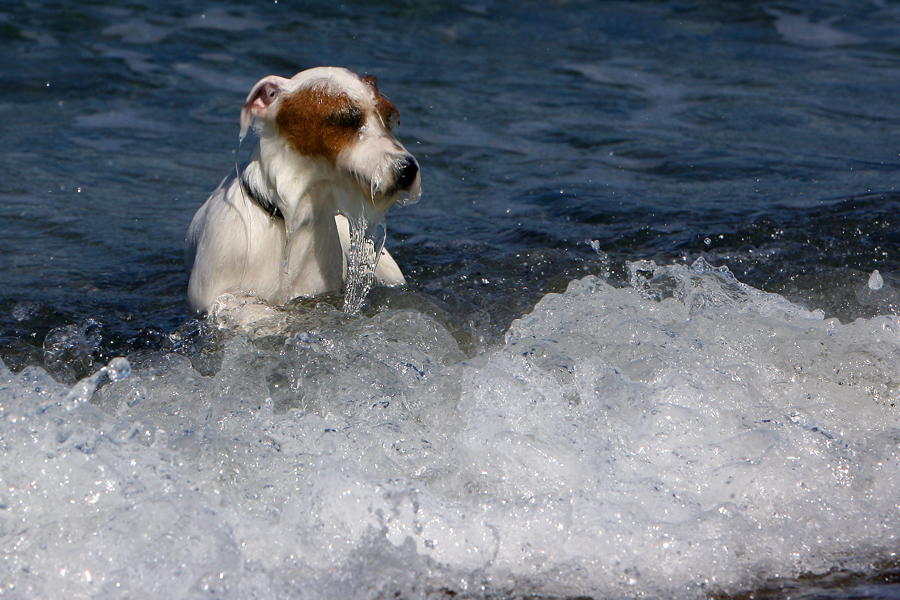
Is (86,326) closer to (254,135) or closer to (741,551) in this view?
(254,135)

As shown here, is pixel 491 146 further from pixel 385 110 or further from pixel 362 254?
pixel 385 110

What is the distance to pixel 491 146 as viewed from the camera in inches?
309

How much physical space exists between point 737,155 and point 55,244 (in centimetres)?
502

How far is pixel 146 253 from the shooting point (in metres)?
5.68

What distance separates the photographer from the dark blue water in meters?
4.86

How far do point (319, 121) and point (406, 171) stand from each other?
48 cm

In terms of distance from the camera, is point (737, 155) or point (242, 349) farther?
point (737, 155)

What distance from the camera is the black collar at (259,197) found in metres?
4.11

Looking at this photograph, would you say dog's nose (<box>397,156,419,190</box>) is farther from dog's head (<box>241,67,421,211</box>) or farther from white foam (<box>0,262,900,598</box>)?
white foam (<box>0,262,900,598</box>)

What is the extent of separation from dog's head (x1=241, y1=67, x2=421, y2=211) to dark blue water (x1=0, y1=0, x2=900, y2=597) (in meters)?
0.31

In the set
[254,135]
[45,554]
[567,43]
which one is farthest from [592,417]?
[567,43]

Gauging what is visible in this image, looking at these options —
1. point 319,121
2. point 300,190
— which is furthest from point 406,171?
point 300,190

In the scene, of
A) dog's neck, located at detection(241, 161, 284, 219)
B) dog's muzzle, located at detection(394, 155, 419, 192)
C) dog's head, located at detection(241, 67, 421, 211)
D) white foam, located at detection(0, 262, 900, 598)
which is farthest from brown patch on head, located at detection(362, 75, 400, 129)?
white foam, located at detection(0, 262, 900, 598)

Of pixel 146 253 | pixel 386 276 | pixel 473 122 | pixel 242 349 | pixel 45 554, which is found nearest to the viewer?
pixel 45 554
